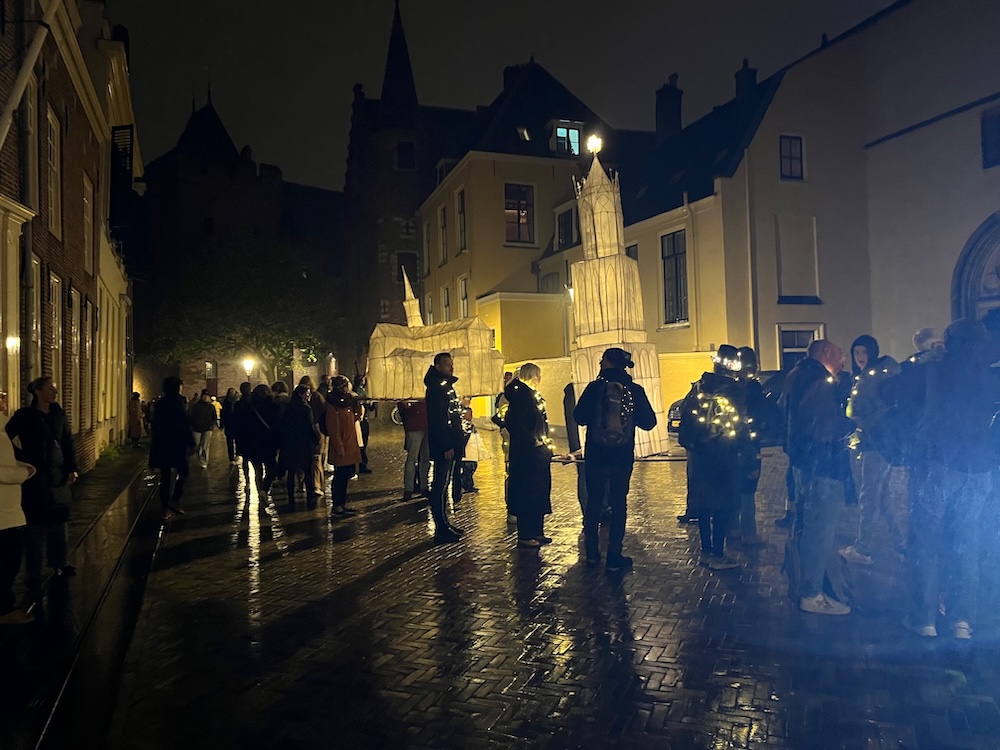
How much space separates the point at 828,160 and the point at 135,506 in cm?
2049

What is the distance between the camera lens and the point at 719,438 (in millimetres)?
6379

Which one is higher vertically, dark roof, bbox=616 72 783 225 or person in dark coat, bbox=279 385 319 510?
dark roof, bbox=616 72 783 225

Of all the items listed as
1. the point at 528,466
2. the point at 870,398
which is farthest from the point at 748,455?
the point at 528,466

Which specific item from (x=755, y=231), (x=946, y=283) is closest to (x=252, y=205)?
(x=755, y=231)

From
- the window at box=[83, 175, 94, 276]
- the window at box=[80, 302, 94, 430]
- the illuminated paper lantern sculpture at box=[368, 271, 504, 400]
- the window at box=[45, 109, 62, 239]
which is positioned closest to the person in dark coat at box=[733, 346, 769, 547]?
the illuminated paper lantern sculpture at box=[368, 271, 504, 400]

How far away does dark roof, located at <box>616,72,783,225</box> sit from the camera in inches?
847

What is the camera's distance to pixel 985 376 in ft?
15.4

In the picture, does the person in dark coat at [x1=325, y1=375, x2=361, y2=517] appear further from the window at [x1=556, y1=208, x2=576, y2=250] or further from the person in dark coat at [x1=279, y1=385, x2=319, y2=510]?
the window at [x1=556, y1=208, x2=576, y2=250]

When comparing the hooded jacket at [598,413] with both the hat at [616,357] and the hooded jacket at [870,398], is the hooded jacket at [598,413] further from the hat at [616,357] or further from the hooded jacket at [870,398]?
the hooded jacket at [870,398]

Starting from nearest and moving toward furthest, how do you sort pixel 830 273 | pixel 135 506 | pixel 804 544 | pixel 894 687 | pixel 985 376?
pixel 894 687, pixel 985 376, pixel 804 544, pixel 135 506, pixel 830 273

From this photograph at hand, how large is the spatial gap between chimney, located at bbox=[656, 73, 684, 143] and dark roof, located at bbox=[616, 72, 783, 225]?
4.39 meters

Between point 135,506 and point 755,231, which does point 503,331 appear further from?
point 135,506

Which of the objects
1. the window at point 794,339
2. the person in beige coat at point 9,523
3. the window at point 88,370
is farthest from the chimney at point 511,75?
the person in beige coat at point 9,523

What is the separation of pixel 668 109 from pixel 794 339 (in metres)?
15.8
